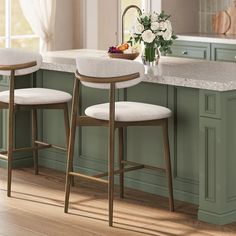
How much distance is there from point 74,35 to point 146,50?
303cm

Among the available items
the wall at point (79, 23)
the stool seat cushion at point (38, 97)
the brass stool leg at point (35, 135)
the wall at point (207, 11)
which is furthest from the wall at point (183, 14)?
the stool seat cushion at point (38, 97)

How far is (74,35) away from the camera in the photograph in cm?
859

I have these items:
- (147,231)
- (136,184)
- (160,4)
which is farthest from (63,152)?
(160,4)

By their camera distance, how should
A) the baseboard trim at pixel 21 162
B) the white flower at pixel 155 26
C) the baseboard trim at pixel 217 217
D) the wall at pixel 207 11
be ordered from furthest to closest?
the wall at pixel 207 11
the baseboard trim at pixel 21 162
the white flower at pixel 155 26
the baseboard trim at pixel 217 217

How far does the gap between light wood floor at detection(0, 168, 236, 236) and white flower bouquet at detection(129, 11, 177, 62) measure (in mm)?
1029

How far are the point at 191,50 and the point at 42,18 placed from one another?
1562 millimetres

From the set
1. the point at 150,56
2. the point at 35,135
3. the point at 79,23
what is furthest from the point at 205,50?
the point at 35,135

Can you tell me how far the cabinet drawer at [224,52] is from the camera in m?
7.37

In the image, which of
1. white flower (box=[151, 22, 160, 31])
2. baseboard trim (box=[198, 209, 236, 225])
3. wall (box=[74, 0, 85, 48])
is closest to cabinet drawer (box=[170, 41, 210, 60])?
wall (box=[74, 0, 85, 48])

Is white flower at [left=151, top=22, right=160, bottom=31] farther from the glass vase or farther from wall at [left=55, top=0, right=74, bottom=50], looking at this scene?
wall at [left=55, top=0, right=74, bottom=50]

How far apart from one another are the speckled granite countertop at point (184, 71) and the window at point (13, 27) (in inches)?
69.0

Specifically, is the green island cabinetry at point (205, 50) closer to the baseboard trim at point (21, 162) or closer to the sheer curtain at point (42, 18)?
the sheer curtain at point (42, 18)

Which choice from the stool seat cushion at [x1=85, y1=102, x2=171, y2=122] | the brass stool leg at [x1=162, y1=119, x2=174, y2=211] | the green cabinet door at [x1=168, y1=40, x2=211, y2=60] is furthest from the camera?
the green cabinet door at [x1=168, y1=40, x2=211, y2=60]

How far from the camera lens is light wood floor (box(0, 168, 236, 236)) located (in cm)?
473
